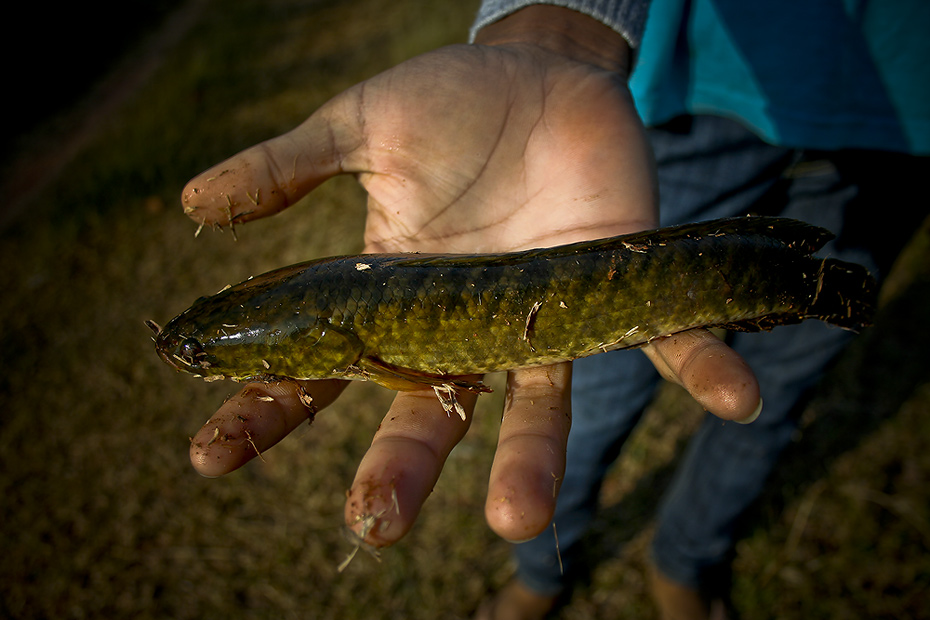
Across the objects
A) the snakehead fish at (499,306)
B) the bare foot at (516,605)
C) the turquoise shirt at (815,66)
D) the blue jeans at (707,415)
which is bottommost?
the bare foot at (516,605)

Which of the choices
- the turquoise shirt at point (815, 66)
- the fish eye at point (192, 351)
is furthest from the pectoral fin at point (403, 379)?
the turquoise shirt at point (815, 66)

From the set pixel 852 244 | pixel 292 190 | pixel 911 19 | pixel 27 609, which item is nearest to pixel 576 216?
pixel 292 190

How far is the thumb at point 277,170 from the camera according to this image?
2285 mm

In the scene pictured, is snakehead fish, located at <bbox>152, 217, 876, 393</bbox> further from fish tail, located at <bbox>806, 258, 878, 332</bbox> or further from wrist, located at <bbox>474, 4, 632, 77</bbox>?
wrist, located at <bbox>474, 4, 632, 77</bbox>

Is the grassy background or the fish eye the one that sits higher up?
the fish eye

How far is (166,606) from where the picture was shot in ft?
11.9

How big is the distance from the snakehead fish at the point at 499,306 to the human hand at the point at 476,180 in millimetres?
141

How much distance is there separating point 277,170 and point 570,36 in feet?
5.44

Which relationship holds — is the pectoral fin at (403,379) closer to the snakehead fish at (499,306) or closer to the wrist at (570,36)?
the snakehead fish at (499,306)

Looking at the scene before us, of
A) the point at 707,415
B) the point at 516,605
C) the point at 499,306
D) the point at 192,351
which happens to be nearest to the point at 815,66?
the point at 499,306

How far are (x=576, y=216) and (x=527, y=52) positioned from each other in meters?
0.86

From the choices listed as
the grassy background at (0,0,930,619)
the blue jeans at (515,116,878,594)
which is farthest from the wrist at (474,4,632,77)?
the grassy background at (0,0,930,619)

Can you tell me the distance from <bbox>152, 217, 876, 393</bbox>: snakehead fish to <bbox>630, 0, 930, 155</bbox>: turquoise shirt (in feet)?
1.99

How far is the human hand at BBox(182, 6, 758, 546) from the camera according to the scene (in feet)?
6.54
